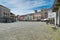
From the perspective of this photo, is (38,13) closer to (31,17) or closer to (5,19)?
(31,17)

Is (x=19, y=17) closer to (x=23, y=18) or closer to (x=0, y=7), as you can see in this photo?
(x=23, y=18)

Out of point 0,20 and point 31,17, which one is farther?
point 31,17

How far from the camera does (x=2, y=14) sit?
5678 cm

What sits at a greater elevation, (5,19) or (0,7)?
(0,7)

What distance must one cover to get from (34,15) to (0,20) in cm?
3732

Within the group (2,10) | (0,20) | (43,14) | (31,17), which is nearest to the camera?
(0,20)

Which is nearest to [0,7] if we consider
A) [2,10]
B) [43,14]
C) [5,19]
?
[2,10]

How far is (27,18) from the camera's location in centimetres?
8669

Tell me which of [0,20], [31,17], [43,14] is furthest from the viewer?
[31,17]

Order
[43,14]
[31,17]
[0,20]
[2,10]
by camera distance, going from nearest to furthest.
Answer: [0,20] → [2,10] → [43,14] → [31,17]

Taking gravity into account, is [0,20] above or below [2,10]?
below

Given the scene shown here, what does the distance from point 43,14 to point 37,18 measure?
598cm

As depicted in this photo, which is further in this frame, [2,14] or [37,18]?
[37,18]

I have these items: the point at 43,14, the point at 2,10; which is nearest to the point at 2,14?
the point at 2,10
